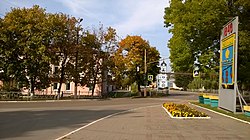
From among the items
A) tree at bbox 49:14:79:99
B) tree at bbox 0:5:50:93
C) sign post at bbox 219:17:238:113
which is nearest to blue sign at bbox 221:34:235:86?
sign post at bbox 219:17:238:113

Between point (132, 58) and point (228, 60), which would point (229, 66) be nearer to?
point (228, 60)

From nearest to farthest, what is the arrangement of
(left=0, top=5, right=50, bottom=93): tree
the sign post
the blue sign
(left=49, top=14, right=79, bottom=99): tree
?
1. the sign post
2. the blue sign
3. (left=0, top=5, right=50, bottom=93): tree
4. (left=49, top=14, right=79, bottom=99): tree

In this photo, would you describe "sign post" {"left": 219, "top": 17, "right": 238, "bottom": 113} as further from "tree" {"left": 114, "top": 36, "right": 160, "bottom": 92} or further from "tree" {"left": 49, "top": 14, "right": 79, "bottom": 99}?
"tree" {"left": 114, "top": 36, "right": 160, "bottom": 92}

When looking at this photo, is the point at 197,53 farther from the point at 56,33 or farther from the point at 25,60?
the point at 25,60

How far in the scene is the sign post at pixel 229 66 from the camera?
877 inches

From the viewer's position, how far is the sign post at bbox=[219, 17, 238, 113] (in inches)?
877

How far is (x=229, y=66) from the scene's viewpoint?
77.5ft

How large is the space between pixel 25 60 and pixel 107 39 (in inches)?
583

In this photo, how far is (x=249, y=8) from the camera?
29.0m

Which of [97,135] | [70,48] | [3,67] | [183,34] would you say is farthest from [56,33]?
[97,135]

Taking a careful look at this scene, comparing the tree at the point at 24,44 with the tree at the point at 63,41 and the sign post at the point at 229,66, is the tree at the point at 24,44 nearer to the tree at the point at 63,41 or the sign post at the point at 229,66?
the tree at the point at 63,41

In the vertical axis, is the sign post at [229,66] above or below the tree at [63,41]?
below

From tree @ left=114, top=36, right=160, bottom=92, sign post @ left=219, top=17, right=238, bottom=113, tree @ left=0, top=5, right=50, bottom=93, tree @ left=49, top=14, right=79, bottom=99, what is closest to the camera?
sign post @ left=219, top=17, right=238, bottom=113

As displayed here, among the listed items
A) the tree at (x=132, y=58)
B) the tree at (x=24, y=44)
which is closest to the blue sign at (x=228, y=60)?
the tree at (x=24, y=44)
